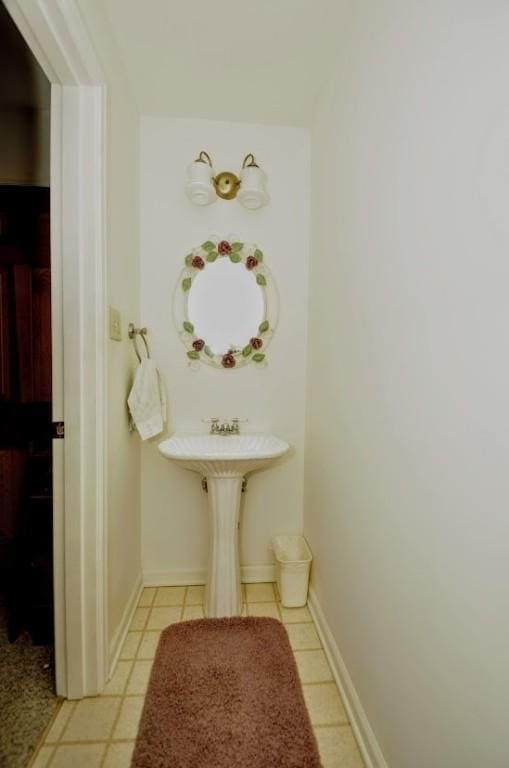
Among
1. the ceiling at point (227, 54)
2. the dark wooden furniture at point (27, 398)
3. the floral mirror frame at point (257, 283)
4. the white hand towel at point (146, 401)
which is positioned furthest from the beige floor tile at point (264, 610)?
the ceiling at point (227, 54)

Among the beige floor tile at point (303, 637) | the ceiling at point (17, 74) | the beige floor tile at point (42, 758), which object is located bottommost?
the beige floor tile at point (303, 637)

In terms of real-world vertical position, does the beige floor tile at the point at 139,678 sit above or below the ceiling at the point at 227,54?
below

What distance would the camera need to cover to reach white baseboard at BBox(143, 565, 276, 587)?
184cm

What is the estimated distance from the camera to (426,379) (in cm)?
76

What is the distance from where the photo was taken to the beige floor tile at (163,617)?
155 cm

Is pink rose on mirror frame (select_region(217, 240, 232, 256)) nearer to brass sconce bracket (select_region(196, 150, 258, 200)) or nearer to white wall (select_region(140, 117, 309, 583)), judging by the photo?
white wall (select_region(140, 117, 309, 583))

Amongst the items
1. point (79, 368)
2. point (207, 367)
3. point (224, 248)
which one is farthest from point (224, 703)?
point (224, 248)

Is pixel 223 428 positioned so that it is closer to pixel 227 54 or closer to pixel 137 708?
pixel 137 708

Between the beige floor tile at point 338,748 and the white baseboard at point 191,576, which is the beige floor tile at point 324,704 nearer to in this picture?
the beige floor tile at point 338,748

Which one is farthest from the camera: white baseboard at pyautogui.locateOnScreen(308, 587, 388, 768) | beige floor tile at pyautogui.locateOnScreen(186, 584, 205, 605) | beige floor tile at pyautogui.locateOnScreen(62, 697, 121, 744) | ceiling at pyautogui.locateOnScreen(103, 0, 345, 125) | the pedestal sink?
beige floor tile at pyautogui.locateOnScreen(186, 584, 205, 605)

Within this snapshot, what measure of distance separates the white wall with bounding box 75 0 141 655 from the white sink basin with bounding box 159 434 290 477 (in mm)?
237

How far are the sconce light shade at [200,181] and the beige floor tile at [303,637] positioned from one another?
2.06 metres

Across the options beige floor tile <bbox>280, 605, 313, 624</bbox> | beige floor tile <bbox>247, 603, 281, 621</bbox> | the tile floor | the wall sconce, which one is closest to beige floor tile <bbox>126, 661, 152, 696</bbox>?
the tile floor

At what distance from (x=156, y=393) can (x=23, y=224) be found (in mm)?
1036
